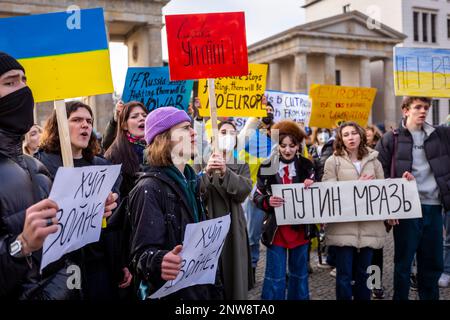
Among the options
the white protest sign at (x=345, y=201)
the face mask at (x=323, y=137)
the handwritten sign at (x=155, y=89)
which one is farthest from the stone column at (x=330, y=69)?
the white protest sign at (x=345, y=201)

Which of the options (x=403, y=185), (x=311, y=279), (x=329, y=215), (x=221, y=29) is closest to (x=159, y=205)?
(x=221, y=29)

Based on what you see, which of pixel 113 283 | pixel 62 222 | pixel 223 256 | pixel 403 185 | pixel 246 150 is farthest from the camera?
pixel 246 150

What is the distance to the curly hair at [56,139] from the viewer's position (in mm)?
3348

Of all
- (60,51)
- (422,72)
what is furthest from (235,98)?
(60,51)

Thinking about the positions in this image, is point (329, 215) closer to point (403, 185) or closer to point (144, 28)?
point (403, 185)

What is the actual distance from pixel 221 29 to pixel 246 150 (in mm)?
1970

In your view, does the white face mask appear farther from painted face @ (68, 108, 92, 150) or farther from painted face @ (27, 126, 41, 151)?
painted face @ (27, 126, 41, 151)

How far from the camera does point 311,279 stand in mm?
6246

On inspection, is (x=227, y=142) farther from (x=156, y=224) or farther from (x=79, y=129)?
(x=156, y=224)

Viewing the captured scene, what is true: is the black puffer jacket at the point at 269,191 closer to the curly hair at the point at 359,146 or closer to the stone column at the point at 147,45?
the curly hair at the point at 359,146

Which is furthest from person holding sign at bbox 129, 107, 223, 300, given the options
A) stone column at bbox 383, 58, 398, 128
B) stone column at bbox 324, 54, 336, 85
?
stone column at bbox 383, 58, 398, 128

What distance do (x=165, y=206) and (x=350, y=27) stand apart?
4786cm

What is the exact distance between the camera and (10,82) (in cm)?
205

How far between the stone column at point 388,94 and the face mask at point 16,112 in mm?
48850
